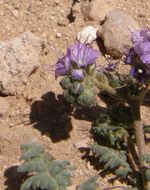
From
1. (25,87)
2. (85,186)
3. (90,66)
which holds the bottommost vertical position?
(85,186)

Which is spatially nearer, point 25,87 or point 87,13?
point 25,87

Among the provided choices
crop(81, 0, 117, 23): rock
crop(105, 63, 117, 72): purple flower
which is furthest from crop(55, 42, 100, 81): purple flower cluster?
crop(81, 0, 117, 23): rock

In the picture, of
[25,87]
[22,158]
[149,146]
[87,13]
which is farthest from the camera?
[87,13]

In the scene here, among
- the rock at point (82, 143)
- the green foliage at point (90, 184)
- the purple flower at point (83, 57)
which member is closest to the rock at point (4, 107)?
the rock at point (82, 143)

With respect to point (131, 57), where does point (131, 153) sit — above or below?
below

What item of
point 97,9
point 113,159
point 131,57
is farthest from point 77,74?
point 97,9

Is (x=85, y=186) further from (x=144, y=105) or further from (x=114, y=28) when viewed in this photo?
(x=114, y=28)

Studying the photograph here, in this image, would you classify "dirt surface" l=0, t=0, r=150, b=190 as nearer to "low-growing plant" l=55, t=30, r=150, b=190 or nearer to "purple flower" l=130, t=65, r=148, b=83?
"low-growing plant" l=55, t=30, r=150, b=190

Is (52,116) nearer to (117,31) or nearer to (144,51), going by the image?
(117,31)

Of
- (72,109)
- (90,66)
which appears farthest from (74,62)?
(72,109)
